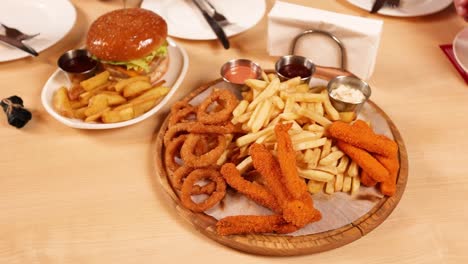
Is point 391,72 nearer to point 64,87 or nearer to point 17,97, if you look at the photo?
point 64,87

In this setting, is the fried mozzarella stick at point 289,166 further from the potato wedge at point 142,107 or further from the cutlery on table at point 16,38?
the cutlery on table at point 16,38

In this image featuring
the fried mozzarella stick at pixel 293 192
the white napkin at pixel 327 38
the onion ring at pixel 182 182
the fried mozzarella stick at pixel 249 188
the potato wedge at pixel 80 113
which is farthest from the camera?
the white napkin at pixel 327 38

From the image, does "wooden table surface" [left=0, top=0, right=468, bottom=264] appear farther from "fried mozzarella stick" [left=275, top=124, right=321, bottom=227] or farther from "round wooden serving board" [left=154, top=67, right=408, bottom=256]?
"fried mozzarella stick" [left=275, top=124, right=321, bottom=227]

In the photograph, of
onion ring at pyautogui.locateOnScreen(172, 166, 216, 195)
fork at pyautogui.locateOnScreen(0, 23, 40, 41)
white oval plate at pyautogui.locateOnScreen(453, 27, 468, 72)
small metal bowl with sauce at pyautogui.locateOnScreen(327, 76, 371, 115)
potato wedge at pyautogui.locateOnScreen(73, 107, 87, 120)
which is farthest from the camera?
fork at pyautogui.locateOnScreen(0, 23, 40, 41)

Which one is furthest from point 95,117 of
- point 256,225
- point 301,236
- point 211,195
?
point 301,236

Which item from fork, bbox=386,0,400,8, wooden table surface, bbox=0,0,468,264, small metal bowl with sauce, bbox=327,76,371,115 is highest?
small metal bowl with sauce, bbox=327,76,371,115

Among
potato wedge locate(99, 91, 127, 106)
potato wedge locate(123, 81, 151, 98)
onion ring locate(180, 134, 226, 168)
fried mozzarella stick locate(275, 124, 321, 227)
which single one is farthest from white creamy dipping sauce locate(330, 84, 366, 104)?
potato wedge locate(99, 91, 127, 106)

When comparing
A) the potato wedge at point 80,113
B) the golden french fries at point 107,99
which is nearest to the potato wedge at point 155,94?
the golden french fries at point 107,99
